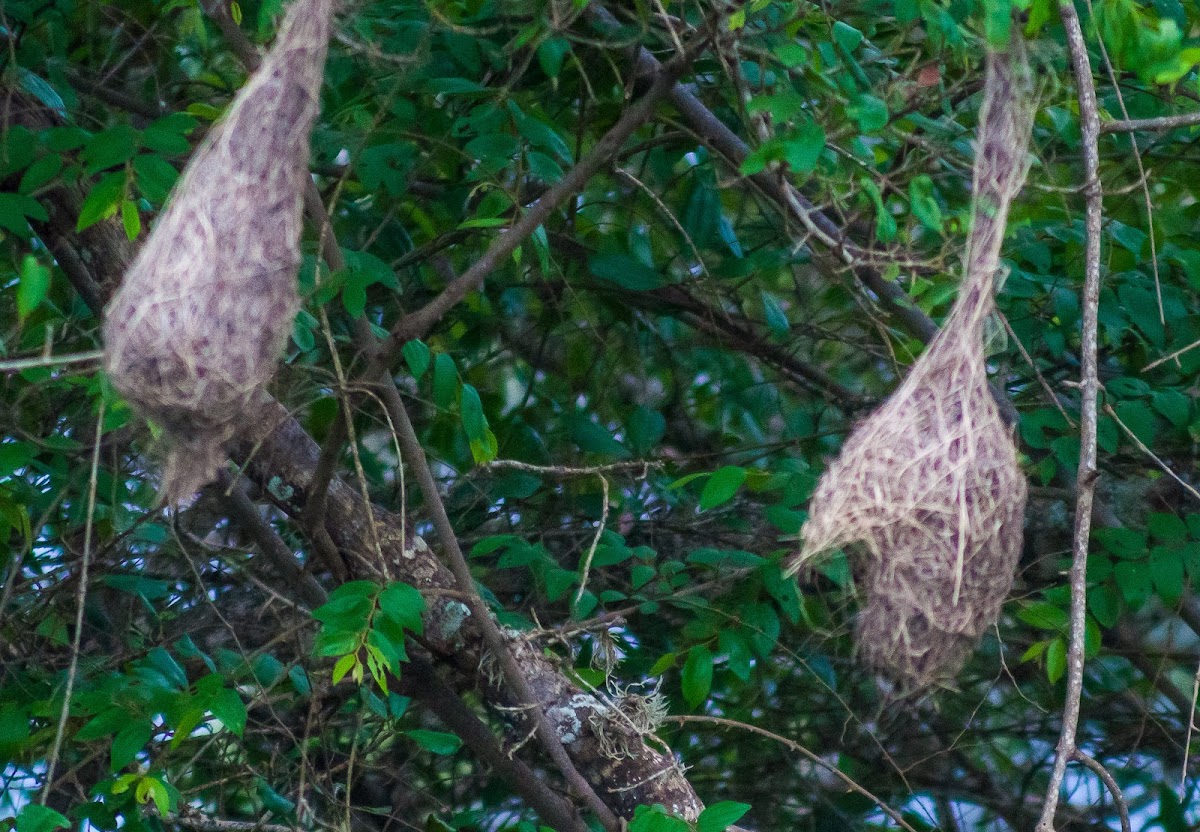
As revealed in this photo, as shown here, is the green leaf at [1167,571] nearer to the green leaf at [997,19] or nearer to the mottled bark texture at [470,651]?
the mottled bark texture at [470,651]

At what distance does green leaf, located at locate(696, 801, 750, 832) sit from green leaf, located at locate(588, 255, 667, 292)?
3.18 ft

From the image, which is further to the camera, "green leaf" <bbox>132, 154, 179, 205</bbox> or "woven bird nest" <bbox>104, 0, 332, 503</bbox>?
"green leaf" <bbox>132, 154, 179, 205</bbox>

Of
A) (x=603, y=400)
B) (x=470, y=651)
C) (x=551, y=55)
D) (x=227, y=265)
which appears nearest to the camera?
(x=227, y=265)

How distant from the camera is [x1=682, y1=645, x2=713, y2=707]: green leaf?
6.10 ft

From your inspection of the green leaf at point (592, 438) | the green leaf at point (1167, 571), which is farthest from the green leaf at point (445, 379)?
the green leaf at point (1167, 571)

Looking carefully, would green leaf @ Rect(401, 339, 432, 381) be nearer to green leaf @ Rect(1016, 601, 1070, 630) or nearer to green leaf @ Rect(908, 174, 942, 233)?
green leaf @ Rect(908, 174, 942, 233)

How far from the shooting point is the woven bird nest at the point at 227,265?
1153 millimetres

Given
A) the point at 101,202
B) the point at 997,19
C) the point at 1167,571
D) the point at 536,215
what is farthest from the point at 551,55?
the point at 1167,571

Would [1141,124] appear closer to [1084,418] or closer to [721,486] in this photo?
[1084,418]

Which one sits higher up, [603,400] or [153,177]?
[153,177]

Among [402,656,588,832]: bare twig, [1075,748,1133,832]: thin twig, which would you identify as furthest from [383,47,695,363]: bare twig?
[1075,748,1133,832]: thin twig

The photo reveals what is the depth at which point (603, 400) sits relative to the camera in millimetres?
2541

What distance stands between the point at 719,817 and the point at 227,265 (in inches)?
32.8

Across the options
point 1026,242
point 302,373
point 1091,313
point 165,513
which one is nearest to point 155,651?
point 165,513
